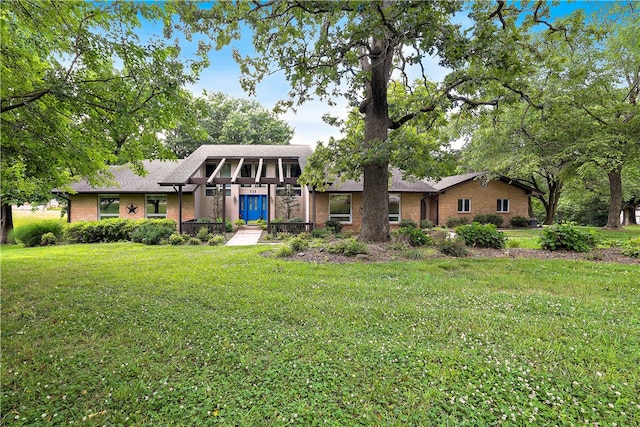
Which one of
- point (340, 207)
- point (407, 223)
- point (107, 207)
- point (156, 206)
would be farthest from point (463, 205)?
point (107, 207)

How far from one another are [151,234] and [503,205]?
23.5 metres

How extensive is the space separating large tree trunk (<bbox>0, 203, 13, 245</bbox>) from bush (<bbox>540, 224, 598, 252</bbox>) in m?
24.5

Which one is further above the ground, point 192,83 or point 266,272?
point 192,83

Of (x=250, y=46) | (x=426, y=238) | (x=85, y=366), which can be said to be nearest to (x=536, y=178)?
(x=426, y=238)

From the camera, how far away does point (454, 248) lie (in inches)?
346

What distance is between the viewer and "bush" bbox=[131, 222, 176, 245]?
42.7 feet

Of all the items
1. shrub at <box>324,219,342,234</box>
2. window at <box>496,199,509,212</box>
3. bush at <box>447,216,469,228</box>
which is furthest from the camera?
window at <box>496,199,509,212</box>

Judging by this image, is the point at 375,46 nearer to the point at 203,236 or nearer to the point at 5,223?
the point at 203,236

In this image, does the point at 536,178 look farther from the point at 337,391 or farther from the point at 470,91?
the point at 337,391

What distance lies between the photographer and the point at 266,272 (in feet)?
22.4

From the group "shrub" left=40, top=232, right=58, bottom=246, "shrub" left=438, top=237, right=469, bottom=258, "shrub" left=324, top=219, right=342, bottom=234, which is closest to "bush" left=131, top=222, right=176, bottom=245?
"shrub" left=40, top=232, right=58, bottom=246

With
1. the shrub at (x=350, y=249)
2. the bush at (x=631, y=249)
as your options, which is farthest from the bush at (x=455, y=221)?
the shrub at (x=350, y=249)

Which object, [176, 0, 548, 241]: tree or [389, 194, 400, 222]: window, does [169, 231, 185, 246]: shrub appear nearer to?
Result: [176, 0, 548, 241]: tree

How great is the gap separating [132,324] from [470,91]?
8722 mm
